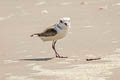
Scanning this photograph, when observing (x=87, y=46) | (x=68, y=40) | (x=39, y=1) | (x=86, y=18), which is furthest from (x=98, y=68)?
(x=39, y=1)

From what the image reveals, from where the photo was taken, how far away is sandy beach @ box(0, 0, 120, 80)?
295 inches

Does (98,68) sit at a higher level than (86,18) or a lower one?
higher

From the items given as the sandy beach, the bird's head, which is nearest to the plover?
the bird's head

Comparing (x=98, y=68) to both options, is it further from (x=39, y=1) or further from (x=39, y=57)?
(x=39, y=1)

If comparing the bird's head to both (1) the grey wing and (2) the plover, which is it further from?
(1) the grey wing

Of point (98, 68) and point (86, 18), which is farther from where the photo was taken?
point (86, 18)

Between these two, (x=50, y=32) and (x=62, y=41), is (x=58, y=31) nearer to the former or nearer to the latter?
(x=50, y=32)

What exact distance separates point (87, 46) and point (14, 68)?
6.38ft

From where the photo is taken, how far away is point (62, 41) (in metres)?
10.0

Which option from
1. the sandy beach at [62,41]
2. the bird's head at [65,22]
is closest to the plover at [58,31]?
the bird's head at [65,22]

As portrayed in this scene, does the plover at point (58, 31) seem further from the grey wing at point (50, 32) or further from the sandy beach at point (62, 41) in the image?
the sandy beach at point (62, 41)

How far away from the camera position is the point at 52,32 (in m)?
8.86

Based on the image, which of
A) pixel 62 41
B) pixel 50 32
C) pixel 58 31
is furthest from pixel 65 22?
pixel 62 41

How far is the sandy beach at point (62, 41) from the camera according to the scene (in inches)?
295
